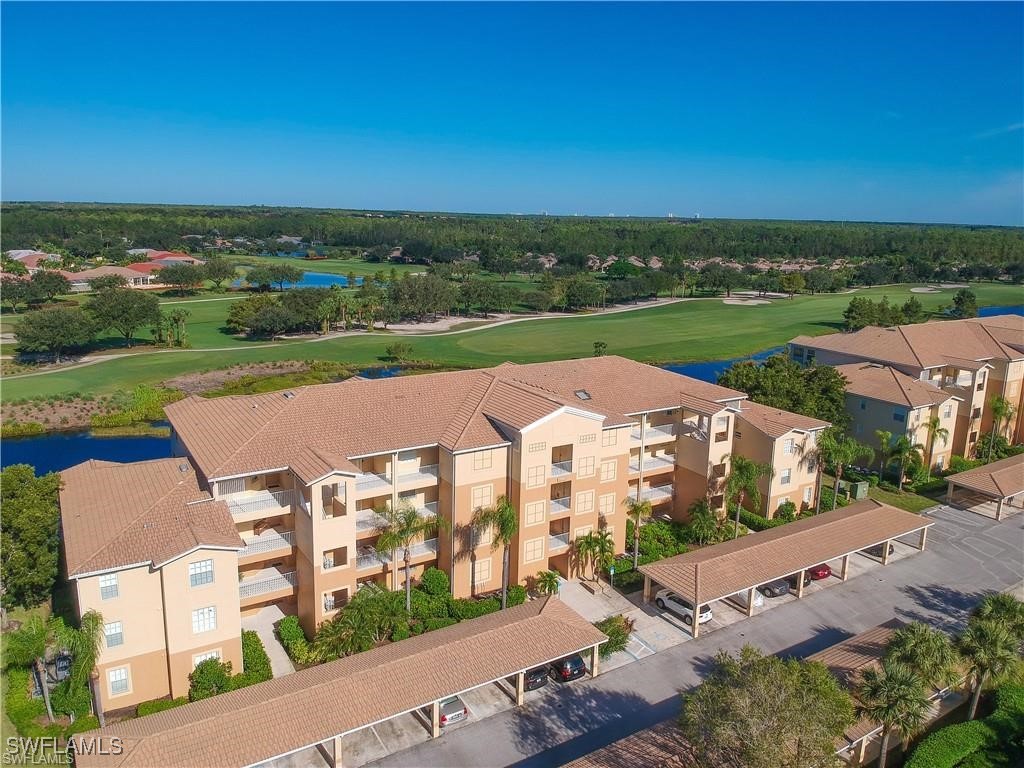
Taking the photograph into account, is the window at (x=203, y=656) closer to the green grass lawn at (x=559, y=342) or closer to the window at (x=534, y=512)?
the window at (x=534, y=512)

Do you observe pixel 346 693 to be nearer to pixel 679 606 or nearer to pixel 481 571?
pixel 481 571

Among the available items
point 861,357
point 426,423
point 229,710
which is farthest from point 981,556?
point 229,710

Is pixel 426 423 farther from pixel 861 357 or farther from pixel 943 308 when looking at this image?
pixel 943 308

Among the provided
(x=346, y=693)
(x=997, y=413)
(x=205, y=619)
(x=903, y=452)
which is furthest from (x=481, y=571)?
(x=997, y=413)

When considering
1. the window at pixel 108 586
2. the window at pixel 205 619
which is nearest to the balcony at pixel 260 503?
the window at pixel 205 619

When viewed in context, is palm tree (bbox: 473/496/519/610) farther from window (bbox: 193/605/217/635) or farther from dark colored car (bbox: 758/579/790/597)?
dark colored car (bbox: 758/579/790/597)

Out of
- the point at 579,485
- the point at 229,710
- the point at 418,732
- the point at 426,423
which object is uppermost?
the point at 426,423
